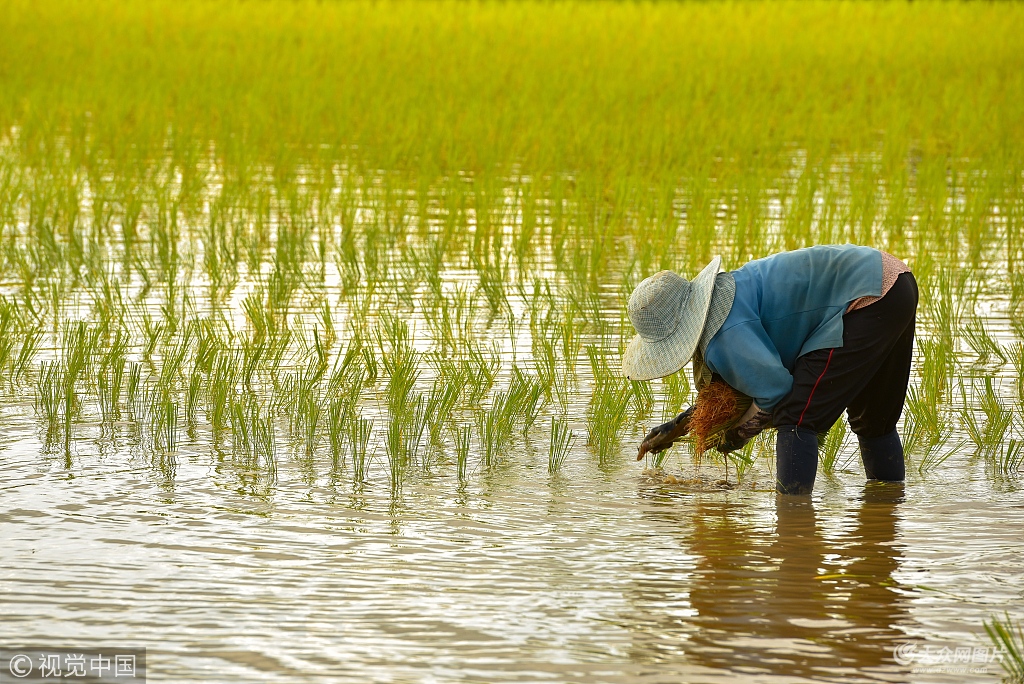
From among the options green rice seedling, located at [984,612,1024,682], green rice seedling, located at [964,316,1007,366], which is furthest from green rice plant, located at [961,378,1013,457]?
green rice seedling, located at [984,612,1024,682]

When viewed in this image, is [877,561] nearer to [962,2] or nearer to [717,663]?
[717,663]

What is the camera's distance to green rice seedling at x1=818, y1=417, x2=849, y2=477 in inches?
132

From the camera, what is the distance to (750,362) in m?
2.70

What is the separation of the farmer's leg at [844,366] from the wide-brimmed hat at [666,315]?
0.95 ft

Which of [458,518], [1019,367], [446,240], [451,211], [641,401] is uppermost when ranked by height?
[451,211]

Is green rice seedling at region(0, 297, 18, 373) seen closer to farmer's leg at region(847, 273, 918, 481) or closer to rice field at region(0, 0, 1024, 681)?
rice field at region(0, 0, 1024, 681)

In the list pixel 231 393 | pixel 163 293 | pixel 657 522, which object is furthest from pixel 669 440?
pixel 163 293
